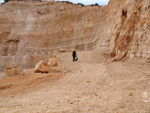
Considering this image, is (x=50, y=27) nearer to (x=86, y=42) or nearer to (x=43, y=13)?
(x=43, y=13)

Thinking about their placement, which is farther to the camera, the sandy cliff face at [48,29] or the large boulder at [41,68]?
the sandy cliff face at [48,29]

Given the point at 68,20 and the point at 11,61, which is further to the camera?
the point at 68,20

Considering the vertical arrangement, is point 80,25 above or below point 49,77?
above

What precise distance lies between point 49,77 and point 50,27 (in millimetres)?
22889

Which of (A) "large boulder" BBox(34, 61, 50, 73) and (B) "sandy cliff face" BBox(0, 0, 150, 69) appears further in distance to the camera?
(B) "sandy cliff face" BBox(0, 0, 150, 69)

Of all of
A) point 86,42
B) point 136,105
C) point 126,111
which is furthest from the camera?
point 86,42

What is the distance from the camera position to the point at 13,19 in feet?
100

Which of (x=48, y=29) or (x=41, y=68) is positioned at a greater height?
(x=48, y=29)

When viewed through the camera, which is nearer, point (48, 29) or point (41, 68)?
point (41, 68)

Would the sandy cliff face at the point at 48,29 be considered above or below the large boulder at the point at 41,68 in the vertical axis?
above

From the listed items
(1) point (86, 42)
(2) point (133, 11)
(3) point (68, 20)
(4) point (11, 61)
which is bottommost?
(4) point (11, 61)

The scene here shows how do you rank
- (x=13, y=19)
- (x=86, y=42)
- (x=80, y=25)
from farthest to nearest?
Answer: (x=13, y=19), (x=80, y=25), (x=86, y=42)

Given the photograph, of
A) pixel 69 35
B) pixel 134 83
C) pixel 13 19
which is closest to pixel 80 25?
pixel 69 35

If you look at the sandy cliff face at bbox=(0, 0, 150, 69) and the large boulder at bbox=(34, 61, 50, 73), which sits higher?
the sandy cliff face at bbox=(0, 0, 150, 69)
